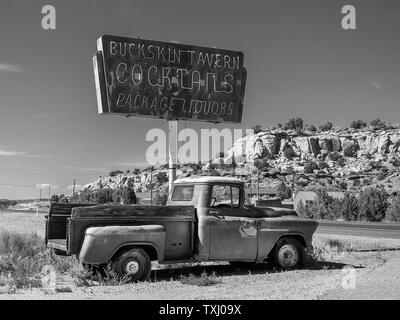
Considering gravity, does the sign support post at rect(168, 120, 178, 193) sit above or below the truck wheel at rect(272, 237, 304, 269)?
above

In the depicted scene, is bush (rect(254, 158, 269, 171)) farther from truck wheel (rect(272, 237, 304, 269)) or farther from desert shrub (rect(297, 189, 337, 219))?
truck wheel (rect(272, 237, 304, 269))

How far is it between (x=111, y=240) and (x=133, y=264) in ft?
2.28

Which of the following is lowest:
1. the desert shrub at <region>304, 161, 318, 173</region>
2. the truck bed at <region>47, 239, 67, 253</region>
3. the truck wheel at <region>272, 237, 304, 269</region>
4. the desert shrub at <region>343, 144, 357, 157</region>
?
the truck wheel at <region>272, 237, 304, 269</region>

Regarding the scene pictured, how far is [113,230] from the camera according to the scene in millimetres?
9891

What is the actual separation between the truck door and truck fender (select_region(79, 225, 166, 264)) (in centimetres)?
133

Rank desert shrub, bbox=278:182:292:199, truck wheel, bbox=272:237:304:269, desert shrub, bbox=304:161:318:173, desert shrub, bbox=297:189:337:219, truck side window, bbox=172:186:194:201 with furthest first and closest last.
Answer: desert shrub, bbox=304:161:318:173 < desert shrub, bbox=278:182:292:199 < desert shrub, bbox=297:189:337:219 < truck wheel, bbox=272:237:304:269 < truck side window, bbox=172:186:194:201

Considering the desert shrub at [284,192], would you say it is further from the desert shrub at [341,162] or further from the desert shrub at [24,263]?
the desert shrub at [24,263]

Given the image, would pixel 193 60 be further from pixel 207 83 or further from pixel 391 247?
pixel 391 247

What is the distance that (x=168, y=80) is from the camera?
16625 mm

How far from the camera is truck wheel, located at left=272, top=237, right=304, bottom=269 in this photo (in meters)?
11.8

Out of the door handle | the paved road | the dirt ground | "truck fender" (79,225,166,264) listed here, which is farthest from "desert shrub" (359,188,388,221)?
"truck fender" (79,225,166,264)

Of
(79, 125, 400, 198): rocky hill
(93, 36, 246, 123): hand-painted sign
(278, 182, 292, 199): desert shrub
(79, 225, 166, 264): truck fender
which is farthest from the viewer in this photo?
(79, 125, 400, 198): rocky hill

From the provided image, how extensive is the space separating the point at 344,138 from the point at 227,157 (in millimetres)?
33069

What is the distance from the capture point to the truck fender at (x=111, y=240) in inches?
380
